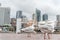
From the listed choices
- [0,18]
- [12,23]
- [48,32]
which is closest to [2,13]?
[0,18]

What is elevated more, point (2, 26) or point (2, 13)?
point (2, 13)

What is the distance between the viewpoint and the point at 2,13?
14336mm

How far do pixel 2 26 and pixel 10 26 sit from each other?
6.42ft

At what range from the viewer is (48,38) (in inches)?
222

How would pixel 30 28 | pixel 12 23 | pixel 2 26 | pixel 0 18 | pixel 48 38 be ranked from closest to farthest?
pixel 48 38, pixel 30 28, pixel 0 18, pixel 12 23, pixel 2 26

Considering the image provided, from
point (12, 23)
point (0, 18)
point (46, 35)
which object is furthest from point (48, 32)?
point (12, 23)

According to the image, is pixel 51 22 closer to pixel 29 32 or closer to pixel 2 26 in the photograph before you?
pixel 29 32

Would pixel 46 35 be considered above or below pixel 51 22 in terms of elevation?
below

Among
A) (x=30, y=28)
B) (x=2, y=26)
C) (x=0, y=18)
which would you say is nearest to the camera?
(x=30, y=28)

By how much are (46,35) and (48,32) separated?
6.7 inches

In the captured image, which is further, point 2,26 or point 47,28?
point 2,26

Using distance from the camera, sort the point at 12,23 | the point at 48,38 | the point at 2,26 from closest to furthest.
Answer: the point at 48,38 → the point at 12,23 → the point at 2,26

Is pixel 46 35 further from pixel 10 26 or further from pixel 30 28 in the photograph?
pixel 10 26

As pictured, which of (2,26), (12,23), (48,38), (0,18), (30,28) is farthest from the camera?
(2,26)
